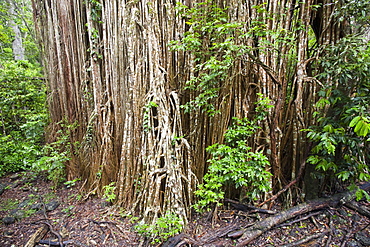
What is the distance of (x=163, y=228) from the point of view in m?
2.22

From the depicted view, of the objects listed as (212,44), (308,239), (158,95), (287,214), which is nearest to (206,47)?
(212,44)

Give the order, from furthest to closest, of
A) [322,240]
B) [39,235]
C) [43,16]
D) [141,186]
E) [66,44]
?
[43,16]
[66,44]
[141,186]
[39,235]
[322,240]

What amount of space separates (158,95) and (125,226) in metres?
1.83

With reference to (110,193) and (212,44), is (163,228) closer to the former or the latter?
(110,193)

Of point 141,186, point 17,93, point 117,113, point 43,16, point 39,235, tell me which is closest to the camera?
point 39,235

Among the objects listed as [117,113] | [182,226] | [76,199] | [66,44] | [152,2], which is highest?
[152,2]

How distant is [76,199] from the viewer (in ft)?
10.6

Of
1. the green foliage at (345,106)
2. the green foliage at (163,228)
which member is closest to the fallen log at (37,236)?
the green foliage at (163,228)

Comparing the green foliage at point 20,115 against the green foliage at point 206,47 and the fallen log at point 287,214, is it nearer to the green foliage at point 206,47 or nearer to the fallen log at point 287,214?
the green foliage at point 206,47

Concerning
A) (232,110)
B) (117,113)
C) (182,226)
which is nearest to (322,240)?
(182,226)

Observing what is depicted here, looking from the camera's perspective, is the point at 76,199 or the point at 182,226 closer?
the point at 182,226

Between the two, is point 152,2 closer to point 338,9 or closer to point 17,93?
point 338,9

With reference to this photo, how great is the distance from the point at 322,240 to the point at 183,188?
5.20ft

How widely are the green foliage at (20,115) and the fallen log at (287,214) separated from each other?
4.34 meters
